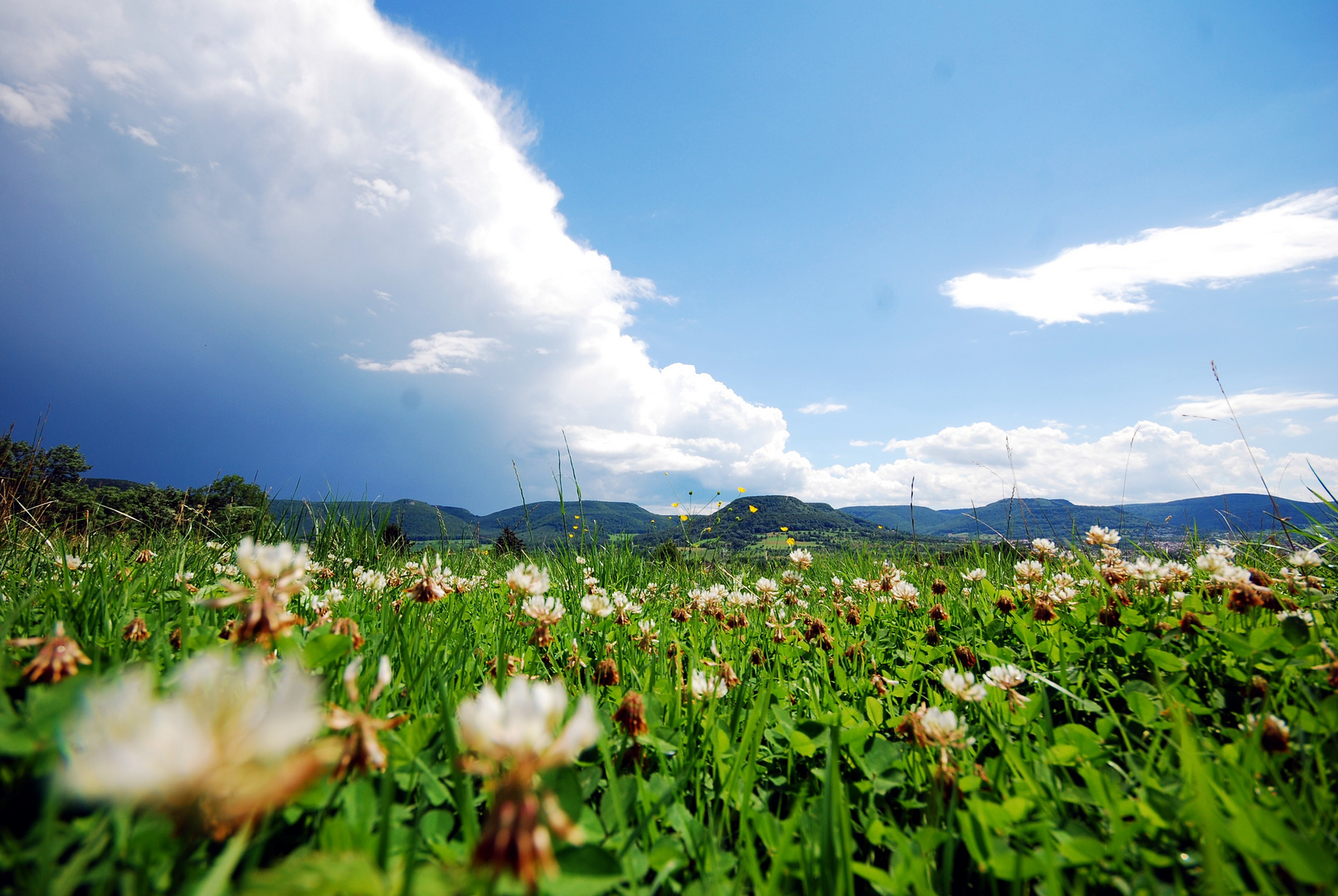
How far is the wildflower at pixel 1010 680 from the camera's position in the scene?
2.30 m

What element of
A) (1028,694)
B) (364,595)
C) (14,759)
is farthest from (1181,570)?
(364,595)

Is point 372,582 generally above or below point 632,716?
above

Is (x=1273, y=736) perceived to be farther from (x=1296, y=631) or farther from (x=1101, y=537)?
(x=1101, y=537)

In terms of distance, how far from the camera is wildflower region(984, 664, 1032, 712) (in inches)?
90.7

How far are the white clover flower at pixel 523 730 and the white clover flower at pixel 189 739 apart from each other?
23 centimetres

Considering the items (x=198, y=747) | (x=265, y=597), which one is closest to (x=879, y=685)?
(x=265, y=597)

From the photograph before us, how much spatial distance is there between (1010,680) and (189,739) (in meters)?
2.67

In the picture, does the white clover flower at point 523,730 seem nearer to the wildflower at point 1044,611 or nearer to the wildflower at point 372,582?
the wildflower at point 372,582

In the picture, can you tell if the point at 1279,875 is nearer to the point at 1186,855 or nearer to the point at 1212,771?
the point at 1186,855

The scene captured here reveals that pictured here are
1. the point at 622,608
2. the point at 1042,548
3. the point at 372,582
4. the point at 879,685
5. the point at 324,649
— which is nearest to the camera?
the point at 324,649

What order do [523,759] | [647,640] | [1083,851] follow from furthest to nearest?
[647,640] → [1083,851] → [523,759]

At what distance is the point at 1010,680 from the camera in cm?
231

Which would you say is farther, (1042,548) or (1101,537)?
(1042,548)

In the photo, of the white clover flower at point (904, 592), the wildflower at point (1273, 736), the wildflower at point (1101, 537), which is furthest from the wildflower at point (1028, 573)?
the wildflower at point (1273, 736)
